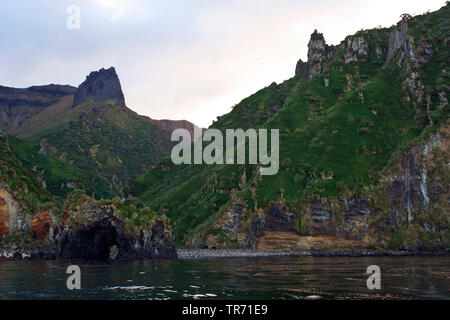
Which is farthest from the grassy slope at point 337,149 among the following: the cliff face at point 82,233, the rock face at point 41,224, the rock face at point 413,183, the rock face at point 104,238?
the rock face at point 41,224

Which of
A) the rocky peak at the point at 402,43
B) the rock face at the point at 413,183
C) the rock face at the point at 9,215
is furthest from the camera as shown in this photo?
the rocky peak at the point at 402,43

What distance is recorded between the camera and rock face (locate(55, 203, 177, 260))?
89562 millimetres

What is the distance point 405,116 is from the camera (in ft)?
518

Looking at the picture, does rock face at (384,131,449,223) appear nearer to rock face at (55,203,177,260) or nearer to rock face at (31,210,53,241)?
rock face at (55,203,177,260)

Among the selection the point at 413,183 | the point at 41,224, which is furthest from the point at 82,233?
the point at 413,183

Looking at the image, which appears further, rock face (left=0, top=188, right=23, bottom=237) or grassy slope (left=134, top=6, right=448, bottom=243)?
grassy slope (left=134, top=6, right=448, bottom=243)

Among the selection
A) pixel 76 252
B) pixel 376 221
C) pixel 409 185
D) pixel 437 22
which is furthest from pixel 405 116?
pixel 76 252

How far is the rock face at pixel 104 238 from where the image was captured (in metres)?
89.6

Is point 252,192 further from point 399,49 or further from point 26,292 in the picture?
point 26,292

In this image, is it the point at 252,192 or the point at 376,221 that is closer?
the point at 376,221

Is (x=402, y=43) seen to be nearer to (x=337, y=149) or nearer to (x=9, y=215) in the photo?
(x=337, y=149)

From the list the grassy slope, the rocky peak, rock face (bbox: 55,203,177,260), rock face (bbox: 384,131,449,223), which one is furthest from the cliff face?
the rocky peak

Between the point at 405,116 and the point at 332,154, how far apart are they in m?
35.4

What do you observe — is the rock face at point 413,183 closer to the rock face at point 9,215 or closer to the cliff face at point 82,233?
the cliff face at point 82,233
